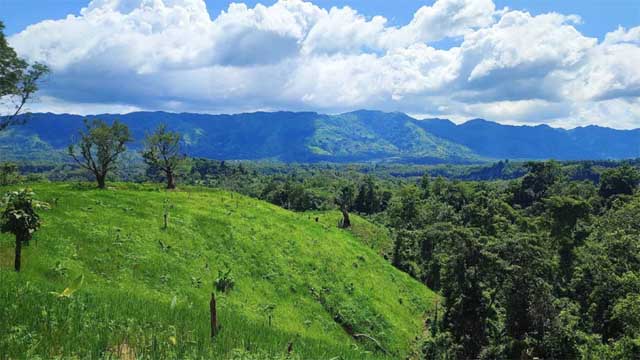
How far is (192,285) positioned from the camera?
119 ft

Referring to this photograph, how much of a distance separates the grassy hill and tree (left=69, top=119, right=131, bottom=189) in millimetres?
3266

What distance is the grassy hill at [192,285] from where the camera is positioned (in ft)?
37.8

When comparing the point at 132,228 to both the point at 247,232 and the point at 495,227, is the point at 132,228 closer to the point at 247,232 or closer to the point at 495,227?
the point at 247,232

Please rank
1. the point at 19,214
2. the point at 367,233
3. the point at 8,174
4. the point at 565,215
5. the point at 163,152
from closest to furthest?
1. the point at 19,214
2. the point at 163,152
3. the point at 565,215
4. the point at 8,174
5. the point at 367,233

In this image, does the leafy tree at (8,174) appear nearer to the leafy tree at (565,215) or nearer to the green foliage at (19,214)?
the green foliage at (19,214)

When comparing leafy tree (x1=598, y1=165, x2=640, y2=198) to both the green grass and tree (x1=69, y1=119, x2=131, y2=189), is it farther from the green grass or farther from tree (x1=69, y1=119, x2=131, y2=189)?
tree (x1=69, y1=119, x2=131, y2=189)

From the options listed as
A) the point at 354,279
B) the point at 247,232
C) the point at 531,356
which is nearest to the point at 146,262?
the point at 247,232

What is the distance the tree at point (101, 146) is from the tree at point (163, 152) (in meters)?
6.39

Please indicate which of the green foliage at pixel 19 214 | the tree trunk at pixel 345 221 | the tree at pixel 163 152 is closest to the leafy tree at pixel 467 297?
the green foliage at pixel 19 214

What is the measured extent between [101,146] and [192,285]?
29.6m

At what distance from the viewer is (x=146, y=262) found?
36.6m

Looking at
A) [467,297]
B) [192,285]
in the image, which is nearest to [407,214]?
[467,297]

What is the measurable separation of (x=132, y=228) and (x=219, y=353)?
33.0m

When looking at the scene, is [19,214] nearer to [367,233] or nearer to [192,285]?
[192,285]
